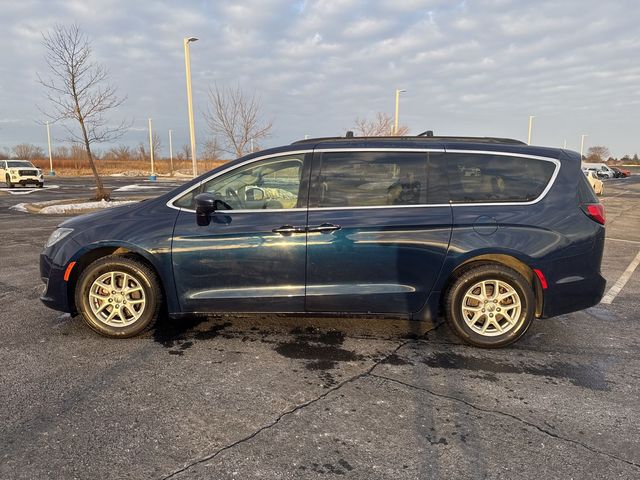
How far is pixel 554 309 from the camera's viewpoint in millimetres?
3799

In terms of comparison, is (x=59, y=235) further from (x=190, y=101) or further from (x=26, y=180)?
(x=26, y=180)

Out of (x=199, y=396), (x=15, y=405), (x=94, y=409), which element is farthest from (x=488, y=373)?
(x=15, y=405)

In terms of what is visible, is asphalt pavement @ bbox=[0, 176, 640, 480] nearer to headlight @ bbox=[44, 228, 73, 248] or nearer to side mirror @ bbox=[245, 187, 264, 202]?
headlight @ bbox=[44, 228, 73, 248]

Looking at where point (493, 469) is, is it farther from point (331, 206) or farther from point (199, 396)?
point (331, 206)

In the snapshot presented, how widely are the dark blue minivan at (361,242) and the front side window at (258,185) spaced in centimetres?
1

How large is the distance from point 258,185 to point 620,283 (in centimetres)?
548

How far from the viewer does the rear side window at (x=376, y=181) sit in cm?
378

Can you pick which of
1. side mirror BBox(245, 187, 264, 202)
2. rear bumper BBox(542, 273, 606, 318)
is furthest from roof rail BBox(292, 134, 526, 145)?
rear bumper BBox(542, 273, 606, 318)

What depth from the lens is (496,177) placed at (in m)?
3.84

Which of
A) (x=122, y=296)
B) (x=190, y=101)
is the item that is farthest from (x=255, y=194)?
(x=190, y=101)

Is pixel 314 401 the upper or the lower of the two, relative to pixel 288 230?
lower

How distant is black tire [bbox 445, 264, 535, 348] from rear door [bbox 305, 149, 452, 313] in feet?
0.93

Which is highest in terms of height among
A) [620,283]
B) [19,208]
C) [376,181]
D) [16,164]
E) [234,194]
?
[16,164]

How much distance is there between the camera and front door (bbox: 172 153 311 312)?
3.72m
